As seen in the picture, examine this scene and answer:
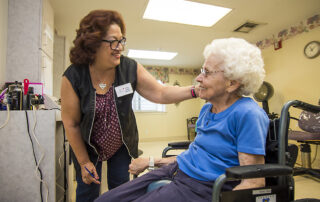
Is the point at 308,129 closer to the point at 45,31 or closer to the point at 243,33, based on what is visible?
the point at 243,33

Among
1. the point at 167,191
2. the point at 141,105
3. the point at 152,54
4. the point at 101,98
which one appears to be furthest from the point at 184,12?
the point at 141,105

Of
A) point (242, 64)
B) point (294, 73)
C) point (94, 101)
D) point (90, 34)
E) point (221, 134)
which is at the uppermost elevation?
point (294, 73)

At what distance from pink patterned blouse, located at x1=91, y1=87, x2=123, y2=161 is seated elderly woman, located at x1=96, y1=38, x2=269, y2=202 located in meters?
0.34

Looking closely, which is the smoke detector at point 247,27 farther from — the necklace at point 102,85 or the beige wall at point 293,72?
the necklace at point 102,85

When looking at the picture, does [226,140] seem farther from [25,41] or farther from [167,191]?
[25,41]

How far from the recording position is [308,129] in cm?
262

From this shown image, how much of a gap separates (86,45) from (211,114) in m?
0.76

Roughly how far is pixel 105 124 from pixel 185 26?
Answer: 9.86 ft

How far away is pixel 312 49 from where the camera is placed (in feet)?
11.3

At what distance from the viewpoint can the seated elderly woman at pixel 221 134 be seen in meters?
0.80

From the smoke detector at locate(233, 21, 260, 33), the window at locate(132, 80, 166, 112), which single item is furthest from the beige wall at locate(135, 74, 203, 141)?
Answer: the smoke detector at locate(233, 21, 260, 33)

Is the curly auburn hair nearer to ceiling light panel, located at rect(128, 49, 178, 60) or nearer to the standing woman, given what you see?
the standing woman

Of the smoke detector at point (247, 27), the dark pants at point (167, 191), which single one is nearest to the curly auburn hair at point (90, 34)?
the dark pants at point (167, 191)

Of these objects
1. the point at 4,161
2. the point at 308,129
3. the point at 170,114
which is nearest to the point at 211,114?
the point at 4,161
